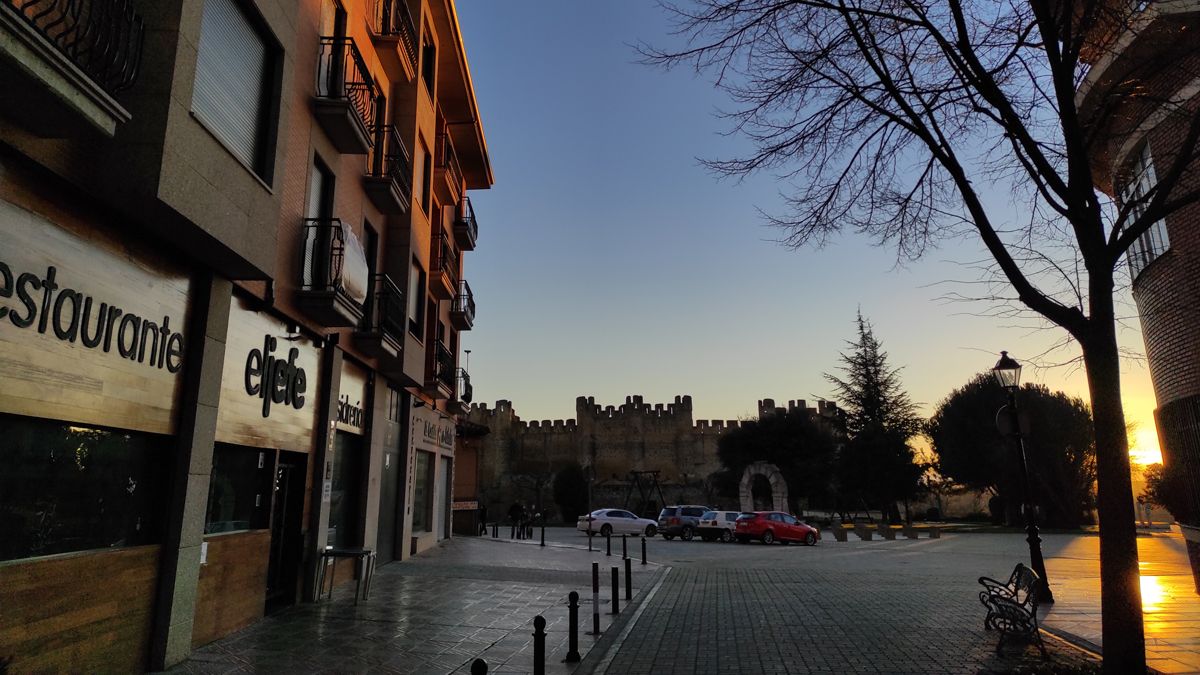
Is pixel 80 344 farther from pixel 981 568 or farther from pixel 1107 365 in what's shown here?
pixel 981 568

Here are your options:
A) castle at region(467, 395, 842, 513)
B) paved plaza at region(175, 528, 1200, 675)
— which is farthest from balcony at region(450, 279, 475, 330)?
castle at region(467, 395, 842, 513)

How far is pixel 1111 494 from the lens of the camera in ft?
20.8

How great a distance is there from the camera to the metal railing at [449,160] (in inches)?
835

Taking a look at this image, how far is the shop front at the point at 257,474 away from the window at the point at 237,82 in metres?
1.97

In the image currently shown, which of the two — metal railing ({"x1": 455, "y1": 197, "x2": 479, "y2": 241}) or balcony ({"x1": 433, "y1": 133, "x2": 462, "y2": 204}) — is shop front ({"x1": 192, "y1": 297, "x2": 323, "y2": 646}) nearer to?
balcony ({"x1": 433, "y1": 133, "x2": 462, "y2": 204})

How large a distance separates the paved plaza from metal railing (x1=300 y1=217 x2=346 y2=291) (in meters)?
4.83

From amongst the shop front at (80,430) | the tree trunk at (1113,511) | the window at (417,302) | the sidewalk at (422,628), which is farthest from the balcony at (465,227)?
the tree trunk at (1113,511)

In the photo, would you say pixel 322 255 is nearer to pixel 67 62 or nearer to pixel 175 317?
pixel 175 317

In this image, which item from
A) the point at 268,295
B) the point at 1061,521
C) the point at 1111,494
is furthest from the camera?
the point at 1061,521

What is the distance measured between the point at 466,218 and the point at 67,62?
21.2 meters

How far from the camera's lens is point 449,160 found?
22.9 m

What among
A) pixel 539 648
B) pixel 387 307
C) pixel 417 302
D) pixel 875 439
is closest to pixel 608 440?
pixel 875 439

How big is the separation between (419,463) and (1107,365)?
691 inches

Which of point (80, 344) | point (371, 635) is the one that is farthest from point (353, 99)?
point (371, 635)
